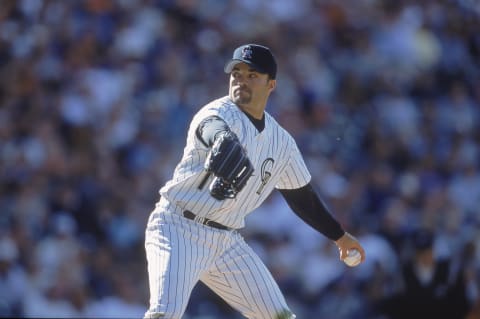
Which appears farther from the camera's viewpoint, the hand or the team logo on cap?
the hand

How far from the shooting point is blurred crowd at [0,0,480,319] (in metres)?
7.33

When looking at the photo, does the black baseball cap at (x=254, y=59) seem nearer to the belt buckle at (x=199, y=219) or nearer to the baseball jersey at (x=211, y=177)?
the baseball jersey at (x=211, y=177)

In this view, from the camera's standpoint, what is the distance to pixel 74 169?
7645 millimetres

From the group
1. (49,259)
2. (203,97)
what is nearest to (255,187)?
(49,259)

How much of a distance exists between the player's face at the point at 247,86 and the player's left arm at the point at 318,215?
0.60 m

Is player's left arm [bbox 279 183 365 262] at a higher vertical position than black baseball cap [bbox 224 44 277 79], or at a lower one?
lower

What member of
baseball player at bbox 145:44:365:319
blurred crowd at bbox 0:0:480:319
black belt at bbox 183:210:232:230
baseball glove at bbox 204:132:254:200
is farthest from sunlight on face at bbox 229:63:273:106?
blurred crowd at bbox 0:0:480:319

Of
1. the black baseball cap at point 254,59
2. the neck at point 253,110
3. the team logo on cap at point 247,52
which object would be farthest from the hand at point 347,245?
the team logo on cap at point 247,52

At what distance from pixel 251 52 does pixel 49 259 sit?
11.0ft

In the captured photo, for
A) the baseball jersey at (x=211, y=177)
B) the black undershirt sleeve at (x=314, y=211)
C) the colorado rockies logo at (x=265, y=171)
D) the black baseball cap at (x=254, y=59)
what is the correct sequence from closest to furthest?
the baseball jersey at (x=211, y=177), the black baseball cap at (x=254, y=59), the colorado rockies logo at (x=265, y=171), the black undershirt sleeve at (x=314, y=211)

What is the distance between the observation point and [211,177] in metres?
4.27

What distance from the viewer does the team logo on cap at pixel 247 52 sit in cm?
438

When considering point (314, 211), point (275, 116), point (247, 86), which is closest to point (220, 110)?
point (247, 86)

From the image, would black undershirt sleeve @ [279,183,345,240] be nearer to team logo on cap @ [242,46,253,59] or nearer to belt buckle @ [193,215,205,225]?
belt buckle @ [193,215,205,225]
